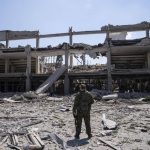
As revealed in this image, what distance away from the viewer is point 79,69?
3397 cm

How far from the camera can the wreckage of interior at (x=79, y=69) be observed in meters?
29.5

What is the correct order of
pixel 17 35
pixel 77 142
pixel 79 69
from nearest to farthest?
pixel 77 142, pixel 79 69, pixel 17 35

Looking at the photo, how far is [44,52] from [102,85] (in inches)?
288

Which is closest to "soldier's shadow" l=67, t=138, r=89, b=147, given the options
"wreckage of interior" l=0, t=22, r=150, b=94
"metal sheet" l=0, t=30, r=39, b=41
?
"wreckage of interior" l=0, t=22, r=150, b=94

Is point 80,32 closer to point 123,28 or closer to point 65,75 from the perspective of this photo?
point 123,28

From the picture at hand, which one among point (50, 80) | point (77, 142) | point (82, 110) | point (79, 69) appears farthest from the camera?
point (79, 69)

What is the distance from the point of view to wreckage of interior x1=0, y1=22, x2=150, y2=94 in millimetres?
29500

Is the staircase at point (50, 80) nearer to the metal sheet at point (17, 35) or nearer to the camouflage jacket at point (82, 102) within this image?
the metal sheet at point (17, 35)

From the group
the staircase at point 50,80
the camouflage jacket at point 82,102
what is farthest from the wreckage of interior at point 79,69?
the camouflage jacket at point 82,102

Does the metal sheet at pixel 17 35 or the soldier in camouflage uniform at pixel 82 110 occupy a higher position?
the metal sheet at pixel 17 35

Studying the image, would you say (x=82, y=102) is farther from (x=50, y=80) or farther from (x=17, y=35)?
(x=17, y=35)

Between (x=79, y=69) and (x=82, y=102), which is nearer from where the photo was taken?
(x=82, y=102)

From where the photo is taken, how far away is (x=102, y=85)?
3447 cm

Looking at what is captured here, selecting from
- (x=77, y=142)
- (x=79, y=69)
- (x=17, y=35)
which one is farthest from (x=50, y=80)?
(x=77, y=142)
